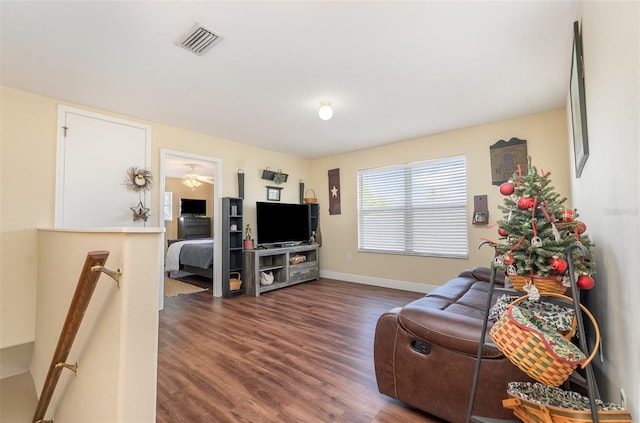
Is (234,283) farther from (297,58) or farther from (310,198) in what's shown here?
(297,58)

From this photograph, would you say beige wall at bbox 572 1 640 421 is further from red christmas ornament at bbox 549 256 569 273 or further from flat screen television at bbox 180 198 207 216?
flat screen television at bbox 180 198 207 216

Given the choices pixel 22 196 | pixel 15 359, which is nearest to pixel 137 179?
pixel 22 196

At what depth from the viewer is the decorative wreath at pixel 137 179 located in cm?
345

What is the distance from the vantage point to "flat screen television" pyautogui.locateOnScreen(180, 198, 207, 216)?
7.89 m

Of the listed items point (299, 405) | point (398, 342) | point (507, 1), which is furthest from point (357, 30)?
point (299, 405)

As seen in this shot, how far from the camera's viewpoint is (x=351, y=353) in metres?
2.37

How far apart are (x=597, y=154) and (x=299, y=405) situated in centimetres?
218

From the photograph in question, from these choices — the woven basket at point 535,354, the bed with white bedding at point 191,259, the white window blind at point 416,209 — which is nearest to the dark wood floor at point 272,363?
the woven basket at point 535,354

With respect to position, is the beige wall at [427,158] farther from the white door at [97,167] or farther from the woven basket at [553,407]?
the white door at [97,167]

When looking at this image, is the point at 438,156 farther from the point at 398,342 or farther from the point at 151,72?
the point at 151,72

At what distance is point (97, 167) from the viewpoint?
3221 millimetres

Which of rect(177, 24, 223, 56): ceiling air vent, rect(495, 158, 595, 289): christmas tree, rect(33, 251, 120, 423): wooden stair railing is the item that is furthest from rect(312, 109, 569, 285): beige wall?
rect(33, 251, 120, 423): wooden stair railing

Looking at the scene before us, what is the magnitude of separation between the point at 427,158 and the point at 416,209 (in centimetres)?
84

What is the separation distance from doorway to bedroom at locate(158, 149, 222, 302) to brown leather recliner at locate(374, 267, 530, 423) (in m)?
3.32
